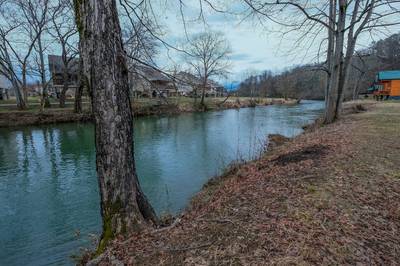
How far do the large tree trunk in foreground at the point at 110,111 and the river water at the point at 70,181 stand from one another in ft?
6.45

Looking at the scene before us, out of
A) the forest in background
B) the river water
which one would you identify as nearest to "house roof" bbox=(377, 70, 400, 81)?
the forest in background

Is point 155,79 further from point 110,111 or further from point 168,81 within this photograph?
point 110,111

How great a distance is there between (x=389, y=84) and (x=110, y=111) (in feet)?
105

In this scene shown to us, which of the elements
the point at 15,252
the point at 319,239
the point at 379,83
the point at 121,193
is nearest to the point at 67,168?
the point at 15,252

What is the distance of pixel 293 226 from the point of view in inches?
116

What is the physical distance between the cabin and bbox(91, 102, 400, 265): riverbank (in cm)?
2684

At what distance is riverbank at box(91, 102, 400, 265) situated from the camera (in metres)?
2.54

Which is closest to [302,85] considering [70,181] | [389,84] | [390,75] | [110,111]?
[389,84]

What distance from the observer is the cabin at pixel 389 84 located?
2600 centimetres

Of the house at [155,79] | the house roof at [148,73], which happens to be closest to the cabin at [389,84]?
the house at [155,79]

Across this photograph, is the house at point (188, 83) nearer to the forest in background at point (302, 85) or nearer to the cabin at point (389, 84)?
the cabin at point (389, 84)

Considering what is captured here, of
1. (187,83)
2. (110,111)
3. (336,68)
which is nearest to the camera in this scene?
(110,111)

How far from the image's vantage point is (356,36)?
11391mm

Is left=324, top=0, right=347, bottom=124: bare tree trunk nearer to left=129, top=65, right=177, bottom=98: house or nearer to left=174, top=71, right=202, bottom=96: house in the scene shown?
left=174, top=71, right=202, bottom=96: house
